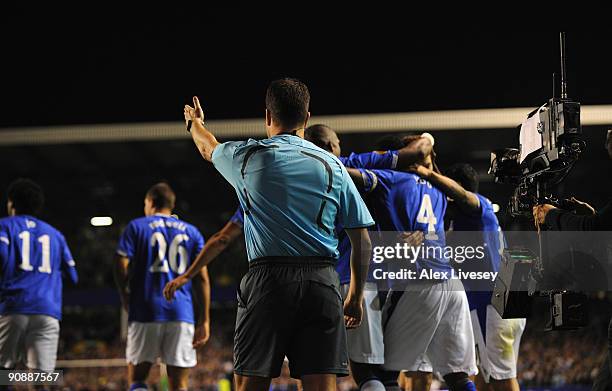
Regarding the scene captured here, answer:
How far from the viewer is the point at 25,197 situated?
6.52m

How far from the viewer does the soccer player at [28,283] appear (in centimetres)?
630

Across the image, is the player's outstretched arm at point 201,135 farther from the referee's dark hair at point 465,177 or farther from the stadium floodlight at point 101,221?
the stadium floodlight at point 101,221

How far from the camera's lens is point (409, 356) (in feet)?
15.4

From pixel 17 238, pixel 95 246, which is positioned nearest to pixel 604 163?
pixel 17 238

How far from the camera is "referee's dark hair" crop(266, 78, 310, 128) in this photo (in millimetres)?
3416

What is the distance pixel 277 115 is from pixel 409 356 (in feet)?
6.19

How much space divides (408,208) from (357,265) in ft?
5.02

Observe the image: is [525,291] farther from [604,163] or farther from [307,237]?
[604,163]

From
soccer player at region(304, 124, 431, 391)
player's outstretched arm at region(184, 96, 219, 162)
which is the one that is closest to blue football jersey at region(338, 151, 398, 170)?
soccer player at region(304, 124, 431, 391)

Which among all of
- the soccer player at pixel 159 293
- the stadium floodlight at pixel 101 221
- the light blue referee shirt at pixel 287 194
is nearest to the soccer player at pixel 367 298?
the light blue referee shirt at pixel 287 194

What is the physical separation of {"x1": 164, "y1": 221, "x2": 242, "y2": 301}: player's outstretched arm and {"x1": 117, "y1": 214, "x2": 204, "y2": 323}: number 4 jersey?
75 centimetres

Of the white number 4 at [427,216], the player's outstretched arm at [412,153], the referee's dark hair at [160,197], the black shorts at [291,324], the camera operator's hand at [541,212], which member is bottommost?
the black shorts at [291,324]

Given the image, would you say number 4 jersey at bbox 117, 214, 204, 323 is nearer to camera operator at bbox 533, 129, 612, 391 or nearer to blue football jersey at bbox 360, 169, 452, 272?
blue football jersey at bbox 360, 169, 452, 272

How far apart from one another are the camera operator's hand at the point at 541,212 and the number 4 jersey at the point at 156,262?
3.28 metres
